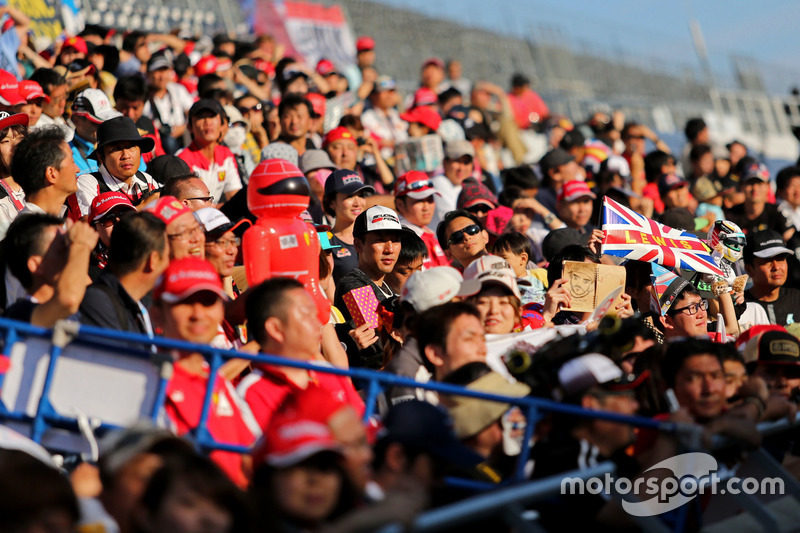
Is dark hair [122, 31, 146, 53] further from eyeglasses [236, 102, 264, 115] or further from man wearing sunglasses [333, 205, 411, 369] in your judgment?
man wearing sunglasses [333, 205, 411, 369]

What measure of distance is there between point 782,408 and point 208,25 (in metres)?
14.0

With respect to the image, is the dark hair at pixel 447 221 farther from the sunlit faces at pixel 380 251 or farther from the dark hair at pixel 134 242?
the dark hair at pixel 134 242

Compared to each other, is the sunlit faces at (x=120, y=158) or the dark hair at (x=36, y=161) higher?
the dark hair at (x=36, y=161)

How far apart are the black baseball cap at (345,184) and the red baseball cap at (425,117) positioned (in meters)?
3.62

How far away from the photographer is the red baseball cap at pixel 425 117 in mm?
11000

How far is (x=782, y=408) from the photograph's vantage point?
4.19 meters

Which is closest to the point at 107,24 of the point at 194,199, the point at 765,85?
the point at 194,199

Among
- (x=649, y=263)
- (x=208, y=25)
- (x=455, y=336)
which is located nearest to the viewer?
(x=455, y=336)

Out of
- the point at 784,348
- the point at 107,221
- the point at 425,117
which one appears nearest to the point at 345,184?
the point at 107,221

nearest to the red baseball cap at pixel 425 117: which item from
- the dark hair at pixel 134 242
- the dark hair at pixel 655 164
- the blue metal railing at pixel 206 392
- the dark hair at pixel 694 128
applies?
the dark hair at pixel 655 164

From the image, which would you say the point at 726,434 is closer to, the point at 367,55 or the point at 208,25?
the point at 367,55

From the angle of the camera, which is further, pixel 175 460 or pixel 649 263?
pixel 649 263

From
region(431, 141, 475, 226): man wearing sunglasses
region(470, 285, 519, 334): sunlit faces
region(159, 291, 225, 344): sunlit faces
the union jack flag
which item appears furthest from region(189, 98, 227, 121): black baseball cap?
region(159, 291, 225, 344): sunlit faces

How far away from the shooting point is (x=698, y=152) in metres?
12.5
